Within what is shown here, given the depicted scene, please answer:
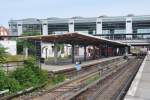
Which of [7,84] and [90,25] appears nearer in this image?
[7,84]

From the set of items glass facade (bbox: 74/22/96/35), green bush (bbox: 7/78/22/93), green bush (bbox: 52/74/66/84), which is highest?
glass facade (bbox: 74/22/96/35)

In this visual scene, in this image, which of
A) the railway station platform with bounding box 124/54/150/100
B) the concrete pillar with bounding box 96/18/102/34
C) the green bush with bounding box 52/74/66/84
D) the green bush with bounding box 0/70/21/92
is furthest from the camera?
the concrete pillar with bounding box 96/18/102/34

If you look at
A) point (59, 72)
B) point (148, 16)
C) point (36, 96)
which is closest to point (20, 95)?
point (36, 96)

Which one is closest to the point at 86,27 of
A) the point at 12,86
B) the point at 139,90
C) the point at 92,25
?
the point at 92,25

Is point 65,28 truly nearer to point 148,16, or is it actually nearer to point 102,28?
point 102,28

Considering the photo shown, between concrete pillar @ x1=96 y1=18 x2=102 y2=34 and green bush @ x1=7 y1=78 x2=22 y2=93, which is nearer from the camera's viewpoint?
green bush @ x1=7 y1=78 x2=22 y2=93

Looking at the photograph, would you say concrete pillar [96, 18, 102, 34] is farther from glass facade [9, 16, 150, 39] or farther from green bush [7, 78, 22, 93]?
green bush [7, 78, 22, 93]

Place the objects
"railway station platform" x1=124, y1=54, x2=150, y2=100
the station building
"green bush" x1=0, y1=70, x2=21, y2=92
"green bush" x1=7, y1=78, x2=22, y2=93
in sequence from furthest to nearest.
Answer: the station building → "green bush" x1=7, y1=78, x2=22, y2=93 → "green bush" x1=0, y1=70, x2=21, y2=92 → "railway station platform" x1=124, y1=54, x2=150, y2=100

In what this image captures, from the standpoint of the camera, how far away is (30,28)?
146 metres

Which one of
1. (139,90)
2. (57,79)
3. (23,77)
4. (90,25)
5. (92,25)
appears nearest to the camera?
(139,90)

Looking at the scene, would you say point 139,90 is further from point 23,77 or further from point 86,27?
point 86,27

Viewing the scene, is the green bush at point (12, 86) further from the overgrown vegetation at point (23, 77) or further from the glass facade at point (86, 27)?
the glass facade at point (86, 27)

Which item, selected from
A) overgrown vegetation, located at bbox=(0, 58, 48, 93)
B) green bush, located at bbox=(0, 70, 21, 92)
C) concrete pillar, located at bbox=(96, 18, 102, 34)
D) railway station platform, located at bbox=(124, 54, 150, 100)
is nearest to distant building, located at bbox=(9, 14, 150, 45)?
concrete pillar, located at bbox=(96, 18, 102, 34)

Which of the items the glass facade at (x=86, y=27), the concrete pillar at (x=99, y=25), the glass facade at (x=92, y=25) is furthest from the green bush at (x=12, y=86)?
the glass facade at (x=86, y=27)
